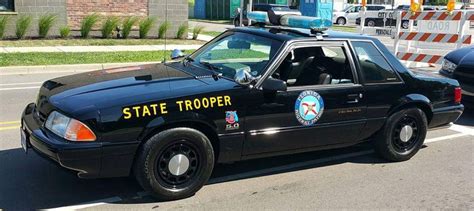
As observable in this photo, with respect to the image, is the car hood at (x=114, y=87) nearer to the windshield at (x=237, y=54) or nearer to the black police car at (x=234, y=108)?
the black police car at (x=234, y=108)

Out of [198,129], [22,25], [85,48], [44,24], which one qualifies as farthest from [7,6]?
[198,129]

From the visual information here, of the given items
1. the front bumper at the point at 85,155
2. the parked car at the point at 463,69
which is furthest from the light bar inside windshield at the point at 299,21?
the parked car at the point at 463,69

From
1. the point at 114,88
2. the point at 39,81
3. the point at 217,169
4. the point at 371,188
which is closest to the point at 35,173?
the point at 114,88

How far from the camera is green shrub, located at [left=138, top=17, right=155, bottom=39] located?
60.8 ft

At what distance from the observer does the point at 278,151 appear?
485 cm

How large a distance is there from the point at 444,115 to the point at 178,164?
11.2 ft

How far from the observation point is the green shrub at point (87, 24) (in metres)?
17.5

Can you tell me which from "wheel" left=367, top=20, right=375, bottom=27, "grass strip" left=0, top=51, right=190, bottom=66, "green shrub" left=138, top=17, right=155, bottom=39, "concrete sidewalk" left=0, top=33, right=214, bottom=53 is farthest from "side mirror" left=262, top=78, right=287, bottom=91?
"wheel" left=367, top=20, right=375, bottom=27

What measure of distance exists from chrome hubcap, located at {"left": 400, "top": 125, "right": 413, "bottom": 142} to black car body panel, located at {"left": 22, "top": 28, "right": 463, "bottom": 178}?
27 centimetres

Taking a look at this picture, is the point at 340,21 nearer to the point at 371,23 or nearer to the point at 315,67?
the point at 371,23

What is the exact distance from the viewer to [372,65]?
5332mm

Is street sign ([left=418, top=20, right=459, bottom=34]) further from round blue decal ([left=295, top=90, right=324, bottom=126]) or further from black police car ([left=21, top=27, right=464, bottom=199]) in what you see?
round blue decal ([left=295, top=90, right=324, bottom=126])

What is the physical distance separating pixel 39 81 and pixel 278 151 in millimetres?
7339

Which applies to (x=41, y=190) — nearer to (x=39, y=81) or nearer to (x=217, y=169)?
(x=217, y=169)
